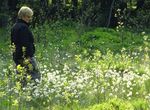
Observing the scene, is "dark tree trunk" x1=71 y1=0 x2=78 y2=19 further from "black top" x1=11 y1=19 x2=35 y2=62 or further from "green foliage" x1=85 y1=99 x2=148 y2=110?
"green foliage" x1=85 y1=99 x2=148 y2=110

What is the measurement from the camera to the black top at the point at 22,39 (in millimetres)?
11164

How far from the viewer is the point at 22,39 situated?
36.7 feet

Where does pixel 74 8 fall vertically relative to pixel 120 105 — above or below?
below

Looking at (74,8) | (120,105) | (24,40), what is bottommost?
(74,8)

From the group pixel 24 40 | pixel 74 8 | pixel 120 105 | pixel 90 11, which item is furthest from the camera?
pixel 74 8

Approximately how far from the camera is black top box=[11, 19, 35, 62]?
11.2 meters

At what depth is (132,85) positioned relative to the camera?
10.2 m

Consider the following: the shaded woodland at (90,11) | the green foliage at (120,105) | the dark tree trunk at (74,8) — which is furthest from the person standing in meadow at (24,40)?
the dark tree trunk at (74,8)

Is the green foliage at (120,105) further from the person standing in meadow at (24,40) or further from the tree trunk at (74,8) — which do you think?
the tree trunk at (74,8)

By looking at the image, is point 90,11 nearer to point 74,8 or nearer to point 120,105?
point 74,8

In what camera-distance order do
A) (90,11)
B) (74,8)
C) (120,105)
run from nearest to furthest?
(120,105)
(90,11)
(74,8)

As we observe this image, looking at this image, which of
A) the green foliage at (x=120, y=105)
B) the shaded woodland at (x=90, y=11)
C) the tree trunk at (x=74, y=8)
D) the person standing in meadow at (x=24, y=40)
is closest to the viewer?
the green foliage at (x=120, y=105)

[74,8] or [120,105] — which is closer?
[120,105]

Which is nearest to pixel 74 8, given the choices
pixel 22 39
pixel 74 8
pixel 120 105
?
pixel 74 8
